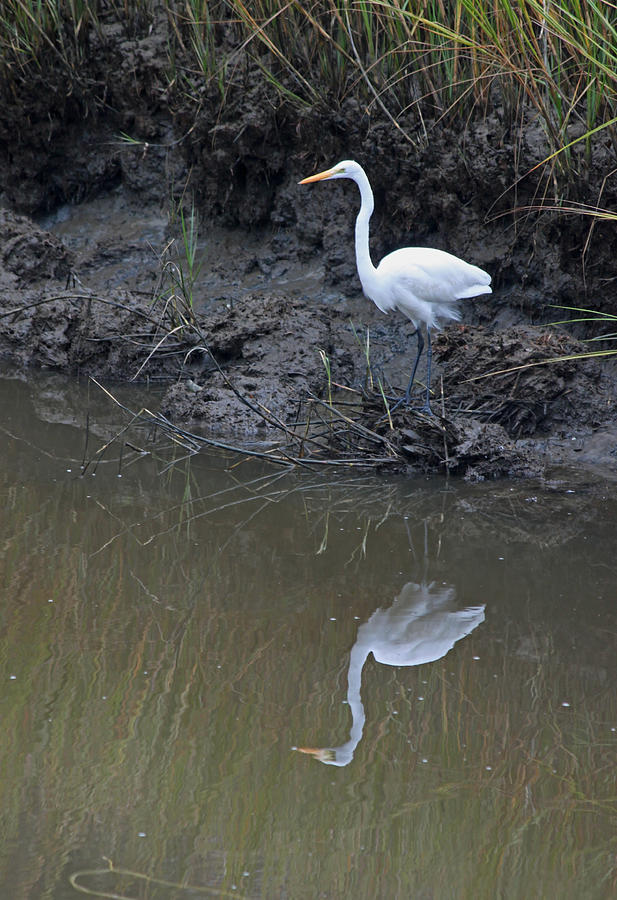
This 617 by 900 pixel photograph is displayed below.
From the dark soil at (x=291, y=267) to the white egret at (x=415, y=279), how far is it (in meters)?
0.24

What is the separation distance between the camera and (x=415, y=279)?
16.8ft

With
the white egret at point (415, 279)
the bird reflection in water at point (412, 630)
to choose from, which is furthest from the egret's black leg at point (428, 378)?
the bird reflection in water at point (412, 630)

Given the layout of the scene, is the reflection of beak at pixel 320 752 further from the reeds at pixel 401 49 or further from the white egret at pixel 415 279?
the white egret at pixel 415 279

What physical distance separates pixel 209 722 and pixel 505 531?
1838 millimetres

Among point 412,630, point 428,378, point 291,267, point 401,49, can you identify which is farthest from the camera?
point 291,267

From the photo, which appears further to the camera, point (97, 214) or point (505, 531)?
point (97, 214)

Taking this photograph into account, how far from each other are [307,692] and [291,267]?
4.60 m

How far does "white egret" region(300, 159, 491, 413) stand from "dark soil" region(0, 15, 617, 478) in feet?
0.77

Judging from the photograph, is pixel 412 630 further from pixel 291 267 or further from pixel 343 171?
pixel 291 267

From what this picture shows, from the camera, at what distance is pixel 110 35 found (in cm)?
750

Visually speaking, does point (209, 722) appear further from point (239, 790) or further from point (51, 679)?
point (51, 679)

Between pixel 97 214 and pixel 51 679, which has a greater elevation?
pixel 51 679

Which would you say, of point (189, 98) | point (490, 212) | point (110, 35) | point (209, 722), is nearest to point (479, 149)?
point (490, 212)

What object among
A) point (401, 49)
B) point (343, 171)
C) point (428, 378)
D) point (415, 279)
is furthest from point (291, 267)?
point (428, 378)
